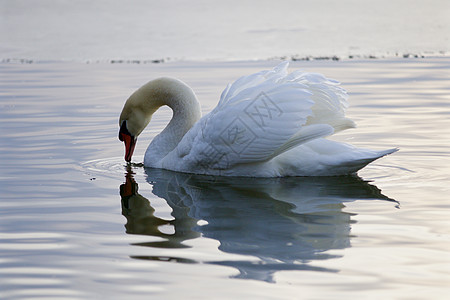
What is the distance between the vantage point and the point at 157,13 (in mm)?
21031

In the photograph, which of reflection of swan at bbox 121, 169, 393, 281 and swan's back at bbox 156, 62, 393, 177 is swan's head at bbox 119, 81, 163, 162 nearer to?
reflection of swan at bbox 121, 169, 393, 281

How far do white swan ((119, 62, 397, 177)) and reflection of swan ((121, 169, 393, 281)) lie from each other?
13 cm

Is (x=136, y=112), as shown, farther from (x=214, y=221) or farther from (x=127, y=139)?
(x=214, y=221)

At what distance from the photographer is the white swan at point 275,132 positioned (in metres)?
6.56

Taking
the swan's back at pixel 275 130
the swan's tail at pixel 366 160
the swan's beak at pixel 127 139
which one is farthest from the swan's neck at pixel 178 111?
the swan's tail at pixel 366 160

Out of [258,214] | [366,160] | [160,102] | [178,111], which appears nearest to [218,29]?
[160,102]

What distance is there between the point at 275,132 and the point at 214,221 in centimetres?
130

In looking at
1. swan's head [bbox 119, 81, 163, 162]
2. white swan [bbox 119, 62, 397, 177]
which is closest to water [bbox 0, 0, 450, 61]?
swan's head [bbox 119, 81, 163, 162]

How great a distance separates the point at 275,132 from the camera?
21.5ft

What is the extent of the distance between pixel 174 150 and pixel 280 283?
3613mm

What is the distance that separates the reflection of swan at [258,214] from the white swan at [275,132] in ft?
0.43

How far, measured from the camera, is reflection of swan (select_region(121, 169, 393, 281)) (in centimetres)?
465

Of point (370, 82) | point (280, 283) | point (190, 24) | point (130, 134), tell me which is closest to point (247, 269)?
point (280, 283)

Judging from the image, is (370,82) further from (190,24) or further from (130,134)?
(190,24)
